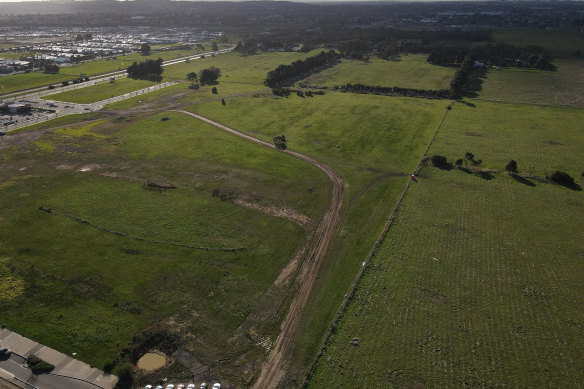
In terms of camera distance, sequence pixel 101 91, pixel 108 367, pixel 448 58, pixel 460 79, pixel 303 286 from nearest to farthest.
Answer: pixel 108 367
pixel 303 286
pixel 460 79
pixel 101 91
pixel 448 58

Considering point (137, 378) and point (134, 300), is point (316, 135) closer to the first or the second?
point (134, 300)

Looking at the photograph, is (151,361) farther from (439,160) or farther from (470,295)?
(439,160)

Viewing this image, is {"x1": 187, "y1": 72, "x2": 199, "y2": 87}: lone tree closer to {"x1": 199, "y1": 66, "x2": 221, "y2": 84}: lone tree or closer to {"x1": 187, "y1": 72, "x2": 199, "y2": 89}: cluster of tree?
{"x1": 187, "y1": 72, "x2": 199, "y2": 89}: cluster of tree

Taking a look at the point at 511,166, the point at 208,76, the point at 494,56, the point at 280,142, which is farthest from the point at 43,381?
the point at 494,56

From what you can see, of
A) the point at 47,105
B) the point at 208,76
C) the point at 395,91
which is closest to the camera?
the point at 47,105

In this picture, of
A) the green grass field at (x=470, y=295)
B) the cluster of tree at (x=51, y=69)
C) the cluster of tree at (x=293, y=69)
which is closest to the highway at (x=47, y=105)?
the cluster of tree at (x=51, y=69)

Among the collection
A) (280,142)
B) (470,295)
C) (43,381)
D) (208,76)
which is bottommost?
(43,381)

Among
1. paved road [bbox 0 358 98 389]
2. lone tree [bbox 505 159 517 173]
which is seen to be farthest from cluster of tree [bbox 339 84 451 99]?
paved road [bbox 0 358 98 389]

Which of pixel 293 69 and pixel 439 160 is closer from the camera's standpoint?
pixel 439 160
